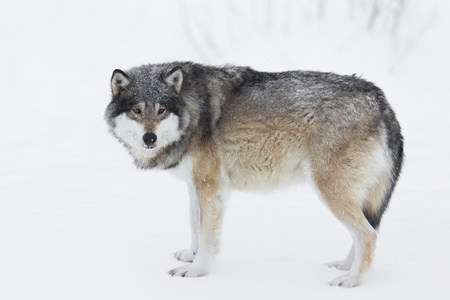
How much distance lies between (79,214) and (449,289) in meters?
4.13

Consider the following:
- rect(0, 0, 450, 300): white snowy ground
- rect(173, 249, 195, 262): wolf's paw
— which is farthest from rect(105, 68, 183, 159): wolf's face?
rect(0, 0, 450, 300): white snowy ground

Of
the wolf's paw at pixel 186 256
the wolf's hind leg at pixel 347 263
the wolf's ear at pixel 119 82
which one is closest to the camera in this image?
the wolf's ear at pixel 119 82

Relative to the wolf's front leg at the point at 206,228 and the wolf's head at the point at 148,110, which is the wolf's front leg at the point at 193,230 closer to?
the wolf's front leg at the point at 206,228

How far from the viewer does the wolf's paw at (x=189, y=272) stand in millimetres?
4996

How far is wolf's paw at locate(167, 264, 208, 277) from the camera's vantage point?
4996mm

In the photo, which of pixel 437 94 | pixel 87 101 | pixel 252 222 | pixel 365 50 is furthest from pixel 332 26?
pixel 252 222

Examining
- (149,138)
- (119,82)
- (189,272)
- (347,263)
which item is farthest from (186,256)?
(119,82)

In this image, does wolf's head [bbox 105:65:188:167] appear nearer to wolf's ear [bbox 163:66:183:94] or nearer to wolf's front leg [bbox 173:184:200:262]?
wolf's ear [bbox 163:66:183:94]

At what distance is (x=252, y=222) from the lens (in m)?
6.68

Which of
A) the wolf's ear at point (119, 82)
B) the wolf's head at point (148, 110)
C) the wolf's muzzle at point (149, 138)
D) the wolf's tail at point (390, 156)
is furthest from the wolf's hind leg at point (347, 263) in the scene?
the wolf's ear at point (119, 82)

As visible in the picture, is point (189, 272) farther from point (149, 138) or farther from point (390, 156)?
point (390, 156)

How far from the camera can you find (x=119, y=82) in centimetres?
500

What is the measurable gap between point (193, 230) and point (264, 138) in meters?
1.15

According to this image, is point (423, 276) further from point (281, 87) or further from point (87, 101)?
point (87, 101)
